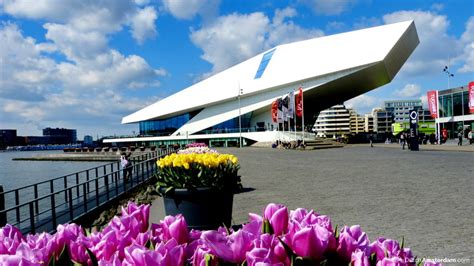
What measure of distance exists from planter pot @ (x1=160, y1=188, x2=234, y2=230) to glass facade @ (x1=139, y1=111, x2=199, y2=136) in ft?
251

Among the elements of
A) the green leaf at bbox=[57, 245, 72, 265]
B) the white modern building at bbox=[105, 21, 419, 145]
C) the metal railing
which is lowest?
the metal railing

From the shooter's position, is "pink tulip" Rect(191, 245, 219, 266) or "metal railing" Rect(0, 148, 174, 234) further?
"metal railing" Rect(0, 148, 174, 234)

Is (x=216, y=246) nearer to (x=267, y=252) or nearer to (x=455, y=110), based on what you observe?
(x=267, y=252)

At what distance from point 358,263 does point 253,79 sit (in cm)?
7109

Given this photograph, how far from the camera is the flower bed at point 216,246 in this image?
116 cm

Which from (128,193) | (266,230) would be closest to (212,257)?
(266,230)

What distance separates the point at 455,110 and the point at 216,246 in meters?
62.4

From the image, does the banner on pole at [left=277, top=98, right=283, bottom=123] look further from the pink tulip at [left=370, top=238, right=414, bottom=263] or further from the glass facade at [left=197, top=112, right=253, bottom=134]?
the pink tulip at [left=370, top=238, right=414, bottom=263]

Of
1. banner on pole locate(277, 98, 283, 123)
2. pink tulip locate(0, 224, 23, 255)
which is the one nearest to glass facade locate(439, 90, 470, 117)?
banner on pole locate(277, 98, 283, 123)

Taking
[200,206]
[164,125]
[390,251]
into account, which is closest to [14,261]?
[390,251]

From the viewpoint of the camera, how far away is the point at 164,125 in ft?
290

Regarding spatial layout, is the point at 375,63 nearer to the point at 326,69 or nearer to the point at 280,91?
the point at 326,69

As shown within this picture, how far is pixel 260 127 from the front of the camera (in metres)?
70.4

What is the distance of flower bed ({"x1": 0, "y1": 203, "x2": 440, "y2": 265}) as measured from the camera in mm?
1163
